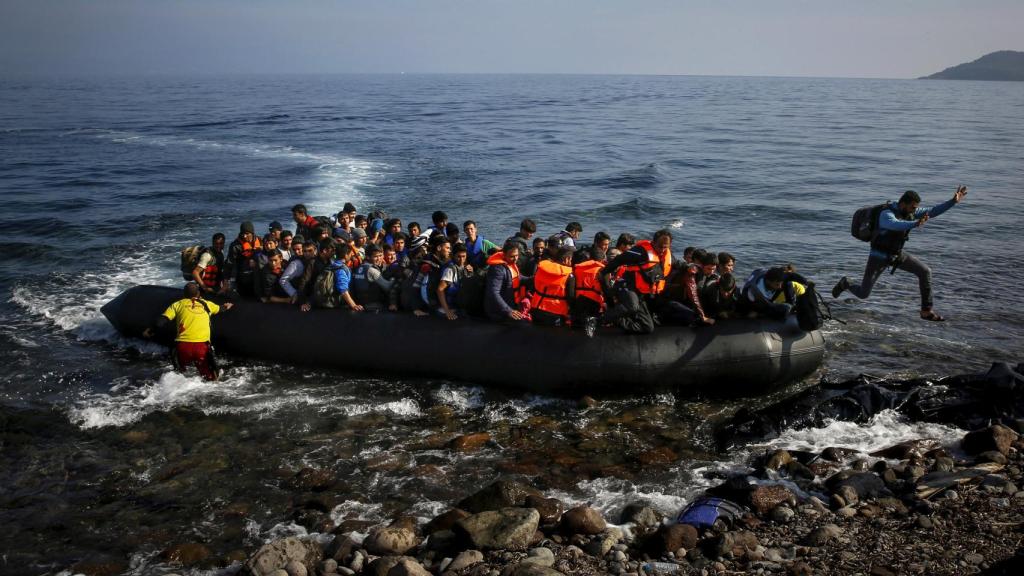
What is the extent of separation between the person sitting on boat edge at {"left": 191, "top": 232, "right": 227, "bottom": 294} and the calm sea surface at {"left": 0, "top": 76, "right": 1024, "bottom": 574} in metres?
1.35

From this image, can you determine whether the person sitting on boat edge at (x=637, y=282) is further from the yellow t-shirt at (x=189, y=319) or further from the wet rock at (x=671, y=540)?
the yellow t-shirt at (x=189, y=319)

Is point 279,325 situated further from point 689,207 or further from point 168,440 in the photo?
point 689,207

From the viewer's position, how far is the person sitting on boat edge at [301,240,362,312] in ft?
33.3

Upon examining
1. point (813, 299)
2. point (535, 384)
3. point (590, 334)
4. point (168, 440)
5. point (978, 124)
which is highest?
point (978, 124)

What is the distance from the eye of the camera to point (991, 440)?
7.57 metres

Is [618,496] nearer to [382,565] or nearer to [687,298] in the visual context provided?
[382,565]

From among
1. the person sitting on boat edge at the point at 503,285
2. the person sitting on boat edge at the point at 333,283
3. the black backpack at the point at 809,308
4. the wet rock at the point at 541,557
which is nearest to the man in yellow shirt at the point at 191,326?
the person sitting on boat edge at the point at 333,283

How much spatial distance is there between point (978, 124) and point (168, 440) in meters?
54.7

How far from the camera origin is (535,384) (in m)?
9.34

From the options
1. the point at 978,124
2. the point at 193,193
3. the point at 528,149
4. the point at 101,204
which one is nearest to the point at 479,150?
the point at 528,149

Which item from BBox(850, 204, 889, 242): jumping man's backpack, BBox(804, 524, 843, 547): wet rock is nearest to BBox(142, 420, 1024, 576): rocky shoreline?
BBox(804, 524, 843, 547): wet rock

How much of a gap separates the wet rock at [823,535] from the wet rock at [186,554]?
512 centimetres

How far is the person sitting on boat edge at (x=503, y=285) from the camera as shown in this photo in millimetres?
9305

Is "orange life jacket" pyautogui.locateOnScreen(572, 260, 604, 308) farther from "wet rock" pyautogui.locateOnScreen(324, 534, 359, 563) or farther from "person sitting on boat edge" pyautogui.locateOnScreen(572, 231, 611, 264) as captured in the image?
"wet rock" pyautogui.locateOnScreen(324, 534, 359, 563)
